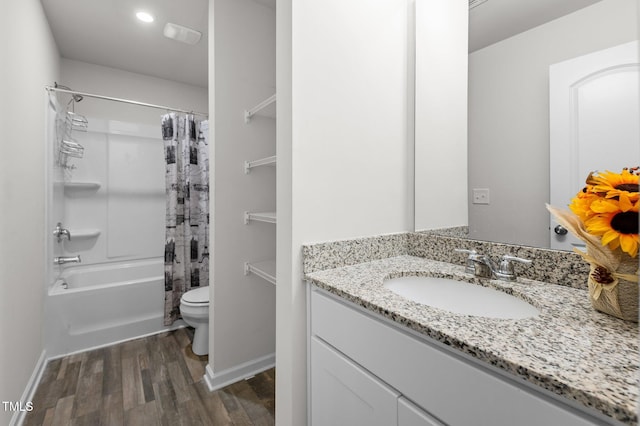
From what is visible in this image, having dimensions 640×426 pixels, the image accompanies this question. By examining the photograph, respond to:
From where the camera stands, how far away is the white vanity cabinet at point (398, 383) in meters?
A: 0.51

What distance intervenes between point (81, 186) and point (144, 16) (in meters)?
1.71

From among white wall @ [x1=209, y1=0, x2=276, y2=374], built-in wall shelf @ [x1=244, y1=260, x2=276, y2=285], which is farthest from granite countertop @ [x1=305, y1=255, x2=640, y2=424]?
white wall @ [x1=209, y1=0, x2=276, y2=374]

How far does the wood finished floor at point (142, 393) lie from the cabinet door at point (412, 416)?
1.10m

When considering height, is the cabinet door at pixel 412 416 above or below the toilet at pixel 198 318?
above

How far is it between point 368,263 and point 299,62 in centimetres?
82

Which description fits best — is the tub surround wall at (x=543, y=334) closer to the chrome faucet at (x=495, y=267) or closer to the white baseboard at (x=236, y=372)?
the chrome faucet at (x=495, y=267)

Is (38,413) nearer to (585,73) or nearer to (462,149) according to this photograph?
(462,149)

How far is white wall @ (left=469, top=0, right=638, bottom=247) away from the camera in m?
0.86

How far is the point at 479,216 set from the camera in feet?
3.79

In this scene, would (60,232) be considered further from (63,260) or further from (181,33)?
(181,33)

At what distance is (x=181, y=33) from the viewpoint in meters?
2.23

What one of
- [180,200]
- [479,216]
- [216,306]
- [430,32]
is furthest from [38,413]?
[430,32]

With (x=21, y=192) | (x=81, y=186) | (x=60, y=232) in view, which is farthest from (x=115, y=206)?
(x=21, y=192)

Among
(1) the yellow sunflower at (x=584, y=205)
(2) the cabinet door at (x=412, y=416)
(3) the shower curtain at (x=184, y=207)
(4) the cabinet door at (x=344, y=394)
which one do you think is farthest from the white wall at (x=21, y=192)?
(1) the yellow sunflower at (x=584, y=205)
